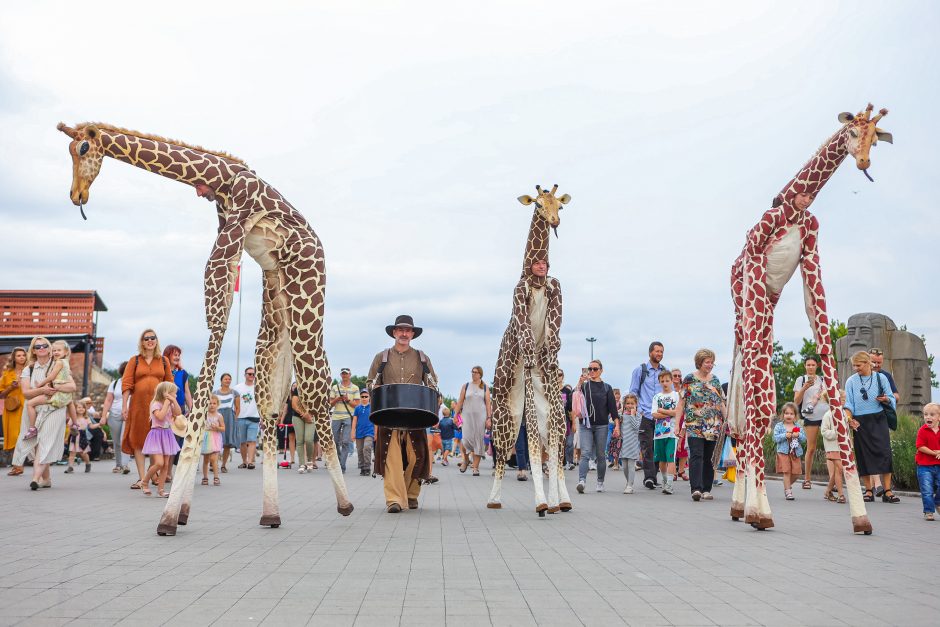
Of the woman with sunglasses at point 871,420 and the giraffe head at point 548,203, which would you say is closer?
the giraffe head at point 548,203

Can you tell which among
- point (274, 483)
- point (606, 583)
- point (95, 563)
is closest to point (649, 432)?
point (274, 483)

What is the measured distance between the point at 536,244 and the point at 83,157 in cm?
533

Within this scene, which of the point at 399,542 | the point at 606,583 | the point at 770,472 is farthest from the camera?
the point at 770,472

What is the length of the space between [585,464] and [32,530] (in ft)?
30.1

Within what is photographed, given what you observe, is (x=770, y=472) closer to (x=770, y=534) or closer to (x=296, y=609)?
(x=770, y=534)

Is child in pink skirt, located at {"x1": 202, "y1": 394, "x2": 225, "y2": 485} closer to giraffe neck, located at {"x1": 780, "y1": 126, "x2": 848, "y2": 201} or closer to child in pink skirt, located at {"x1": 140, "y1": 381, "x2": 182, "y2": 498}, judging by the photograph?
child in pink skirt, located at {"x1": 140, "y1": 381, "x2": 182, "y2": 498}

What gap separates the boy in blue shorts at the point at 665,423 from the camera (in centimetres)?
1446

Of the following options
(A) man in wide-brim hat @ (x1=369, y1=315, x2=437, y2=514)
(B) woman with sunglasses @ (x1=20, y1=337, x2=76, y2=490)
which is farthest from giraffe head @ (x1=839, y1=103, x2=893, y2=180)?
(B) woman with sunglasses @ (x1=20, y1=337, x2=76, y2=490)

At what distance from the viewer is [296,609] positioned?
15.5 feet

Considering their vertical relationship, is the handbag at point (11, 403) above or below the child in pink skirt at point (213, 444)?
above

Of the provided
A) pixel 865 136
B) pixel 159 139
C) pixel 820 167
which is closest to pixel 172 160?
pixel 159 139

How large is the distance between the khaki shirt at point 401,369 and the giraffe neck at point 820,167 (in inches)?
196

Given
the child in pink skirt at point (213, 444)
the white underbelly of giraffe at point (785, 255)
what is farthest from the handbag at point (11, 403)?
the white underbelly of giraffe at point (785, 255)

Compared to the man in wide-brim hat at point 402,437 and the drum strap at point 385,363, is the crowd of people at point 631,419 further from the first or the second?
the drum strap at point 385,363
